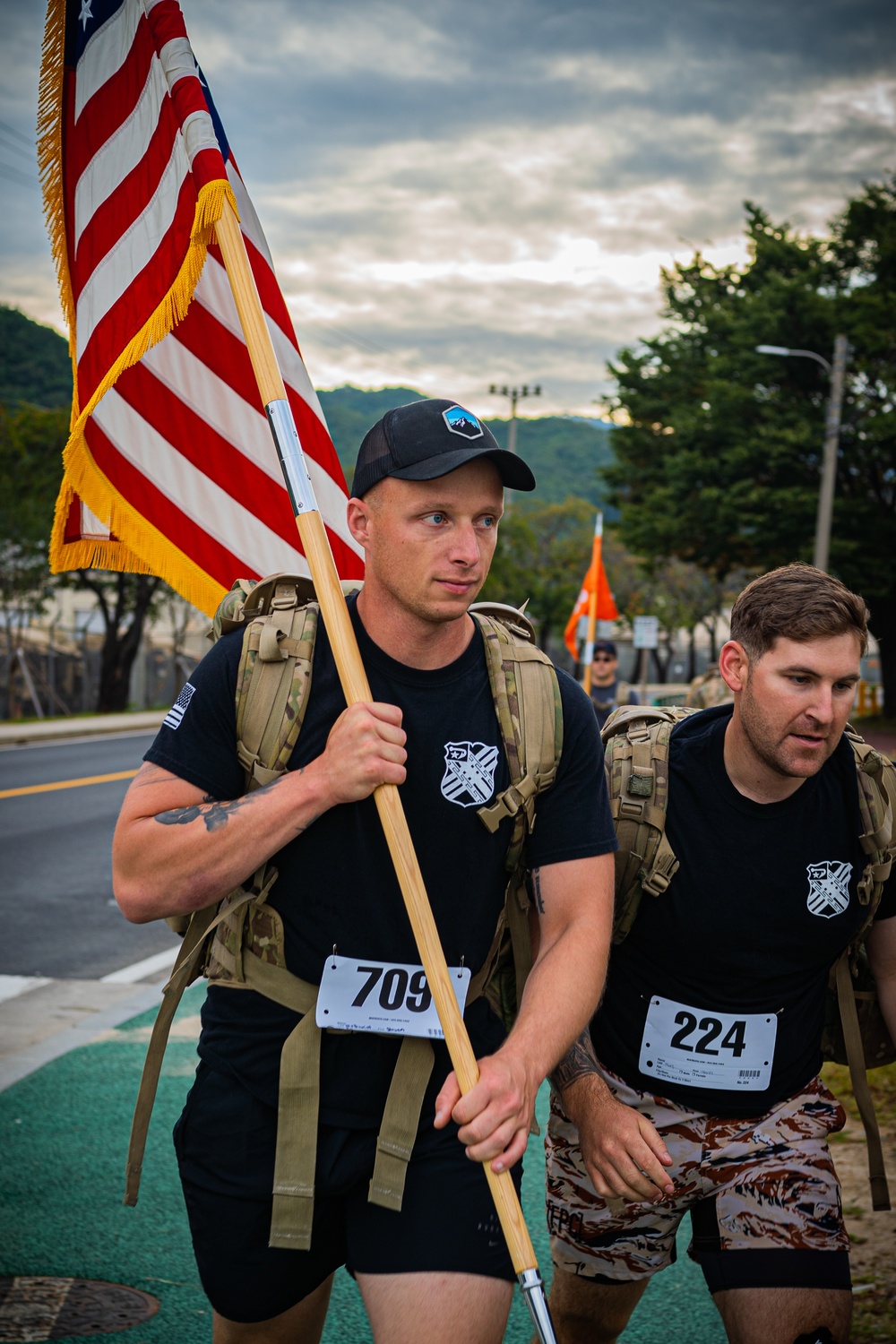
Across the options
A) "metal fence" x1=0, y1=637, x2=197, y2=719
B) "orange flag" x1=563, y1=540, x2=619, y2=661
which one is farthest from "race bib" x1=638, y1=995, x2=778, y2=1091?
"metal fence" x1=0, y1=637, x2=197, y2=719

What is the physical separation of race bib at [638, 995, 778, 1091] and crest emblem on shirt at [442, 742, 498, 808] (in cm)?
87

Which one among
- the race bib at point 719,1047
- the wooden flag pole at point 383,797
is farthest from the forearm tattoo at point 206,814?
the race bib at point 719,1047

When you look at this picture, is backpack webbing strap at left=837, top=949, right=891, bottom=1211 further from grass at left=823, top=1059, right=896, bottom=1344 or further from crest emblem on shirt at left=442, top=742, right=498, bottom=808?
crest emblem on shirt at left=442, top=742, right=498, bottom=808

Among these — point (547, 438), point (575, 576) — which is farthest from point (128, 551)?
point (547, 438)

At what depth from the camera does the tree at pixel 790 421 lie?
1242 inches

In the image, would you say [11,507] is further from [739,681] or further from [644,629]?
[739,681]

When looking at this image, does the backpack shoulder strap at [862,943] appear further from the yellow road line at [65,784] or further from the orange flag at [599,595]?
the yellow road line at [65,784]

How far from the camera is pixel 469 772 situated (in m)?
2.48

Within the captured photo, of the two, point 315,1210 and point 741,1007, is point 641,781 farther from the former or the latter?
point 315,1210

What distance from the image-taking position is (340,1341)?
361 cm

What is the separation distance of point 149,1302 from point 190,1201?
1.45m

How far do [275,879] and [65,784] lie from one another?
1417 centimetres

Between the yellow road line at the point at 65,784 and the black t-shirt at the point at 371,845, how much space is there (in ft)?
42.5

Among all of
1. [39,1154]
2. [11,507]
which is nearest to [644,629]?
[11,507]
